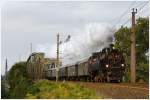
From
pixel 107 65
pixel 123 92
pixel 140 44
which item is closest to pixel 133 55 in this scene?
pixel 107 65

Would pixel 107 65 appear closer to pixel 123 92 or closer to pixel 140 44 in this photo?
pixel 123 92

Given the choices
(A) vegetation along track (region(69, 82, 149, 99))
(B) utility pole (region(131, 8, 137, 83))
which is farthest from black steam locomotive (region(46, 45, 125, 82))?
(A) vegetation along track (region(69, 82, 149, 99))

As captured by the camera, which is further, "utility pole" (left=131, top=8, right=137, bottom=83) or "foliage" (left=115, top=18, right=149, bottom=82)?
"foliage" (left=115, top=18, right=149, bottom=82)

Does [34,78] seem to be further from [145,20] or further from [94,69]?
[145,20]

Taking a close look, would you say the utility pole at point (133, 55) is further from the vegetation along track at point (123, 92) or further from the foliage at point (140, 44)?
the vegetation along track at point (123, 92)

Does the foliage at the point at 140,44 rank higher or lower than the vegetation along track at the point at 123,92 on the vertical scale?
higher

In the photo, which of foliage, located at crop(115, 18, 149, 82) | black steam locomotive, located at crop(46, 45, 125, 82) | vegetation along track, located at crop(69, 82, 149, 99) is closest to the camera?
vegetation along track, located at crop(69, 82, 149, 99)

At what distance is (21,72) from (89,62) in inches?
555

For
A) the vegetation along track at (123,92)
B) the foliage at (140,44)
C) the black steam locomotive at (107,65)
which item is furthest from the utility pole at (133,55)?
the vegetation along track at (123,92)

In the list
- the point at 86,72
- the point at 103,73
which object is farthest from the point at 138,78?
the point at 103,73

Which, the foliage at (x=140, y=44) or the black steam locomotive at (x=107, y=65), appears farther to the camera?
the foliage at (x=140, y=44)

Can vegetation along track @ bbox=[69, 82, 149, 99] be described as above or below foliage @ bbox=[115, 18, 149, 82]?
below

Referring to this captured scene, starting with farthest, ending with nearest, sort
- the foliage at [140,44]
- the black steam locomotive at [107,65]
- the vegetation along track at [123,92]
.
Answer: the foliage at [140,44] < the black steam locomotive at [107,65] < the vegetation along track at [123,92]

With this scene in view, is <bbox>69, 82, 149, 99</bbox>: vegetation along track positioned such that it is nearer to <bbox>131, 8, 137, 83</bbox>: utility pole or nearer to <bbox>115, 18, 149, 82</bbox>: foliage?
<bbox>131, 8, 137, 83</bbox>: utility pole
